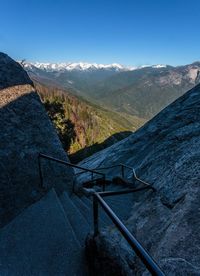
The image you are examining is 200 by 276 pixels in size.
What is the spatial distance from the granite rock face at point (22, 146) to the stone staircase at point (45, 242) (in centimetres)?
37

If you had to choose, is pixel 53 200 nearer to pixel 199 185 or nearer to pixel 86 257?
pixel 86 257

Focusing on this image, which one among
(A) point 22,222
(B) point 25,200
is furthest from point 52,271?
(B) point 25,200

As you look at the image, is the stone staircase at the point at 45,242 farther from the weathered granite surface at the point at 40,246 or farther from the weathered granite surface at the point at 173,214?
the weathered granite surface at the point at 173,214

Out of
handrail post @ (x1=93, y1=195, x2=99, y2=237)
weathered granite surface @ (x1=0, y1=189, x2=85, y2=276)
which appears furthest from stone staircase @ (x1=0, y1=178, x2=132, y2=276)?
handrail post @ (x1=93, y1=195, x2=99, y2=237)

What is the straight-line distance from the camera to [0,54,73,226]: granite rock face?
20.7ft

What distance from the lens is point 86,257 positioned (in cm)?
474

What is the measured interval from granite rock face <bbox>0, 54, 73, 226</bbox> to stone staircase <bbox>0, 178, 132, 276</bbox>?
14.4 inches

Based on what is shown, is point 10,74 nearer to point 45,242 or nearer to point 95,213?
point 45,242

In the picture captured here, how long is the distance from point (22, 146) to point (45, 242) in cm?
261

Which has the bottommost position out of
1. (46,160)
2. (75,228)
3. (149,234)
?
(149,234)

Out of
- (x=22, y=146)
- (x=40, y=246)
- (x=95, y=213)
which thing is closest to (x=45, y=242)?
(x=40, y=246)

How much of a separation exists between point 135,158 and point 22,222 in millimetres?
12740

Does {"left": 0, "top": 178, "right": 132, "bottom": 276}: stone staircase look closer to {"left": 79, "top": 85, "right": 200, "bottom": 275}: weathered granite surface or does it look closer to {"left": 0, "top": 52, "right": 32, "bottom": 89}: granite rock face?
{"left": 79, "top": 85, "right": 200, "bottom": 275}: weathered granite surface

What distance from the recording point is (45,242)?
5.12m
